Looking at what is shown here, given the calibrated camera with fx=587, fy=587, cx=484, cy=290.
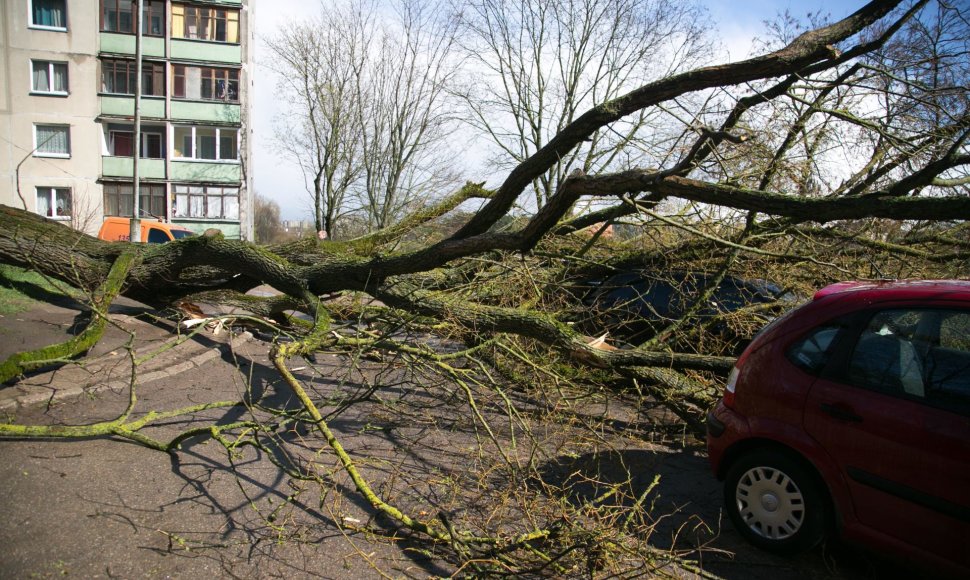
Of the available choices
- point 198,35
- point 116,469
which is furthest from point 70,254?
point 198,35

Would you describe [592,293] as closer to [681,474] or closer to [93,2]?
[681,474]

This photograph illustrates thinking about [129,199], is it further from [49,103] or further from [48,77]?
[48,77]

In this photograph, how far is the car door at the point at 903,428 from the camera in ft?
8.79

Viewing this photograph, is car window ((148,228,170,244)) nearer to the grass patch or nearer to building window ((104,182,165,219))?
the grass patch

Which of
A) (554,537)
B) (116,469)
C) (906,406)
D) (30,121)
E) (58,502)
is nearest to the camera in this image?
(906,406)

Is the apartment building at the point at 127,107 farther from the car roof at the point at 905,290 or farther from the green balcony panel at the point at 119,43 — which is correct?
the car roof at the point at 905,290

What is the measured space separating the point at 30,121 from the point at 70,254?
30378mm

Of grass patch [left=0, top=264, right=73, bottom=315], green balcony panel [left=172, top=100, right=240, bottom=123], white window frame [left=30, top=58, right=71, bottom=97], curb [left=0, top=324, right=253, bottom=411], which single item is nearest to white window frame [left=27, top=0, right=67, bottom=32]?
white window frame [left=30, top=58, right=71, bottom=97]

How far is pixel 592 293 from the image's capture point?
23.4ft

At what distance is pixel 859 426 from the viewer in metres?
2.98

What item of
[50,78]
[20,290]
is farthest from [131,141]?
[20,290]

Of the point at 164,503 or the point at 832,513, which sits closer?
the point at 832,513

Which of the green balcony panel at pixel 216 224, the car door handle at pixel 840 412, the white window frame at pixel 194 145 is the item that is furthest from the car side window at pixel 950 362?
the white window frame at pixel 194 145

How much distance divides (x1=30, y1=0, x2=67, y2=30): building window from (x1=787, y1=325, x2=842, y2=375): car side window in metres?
37.9
